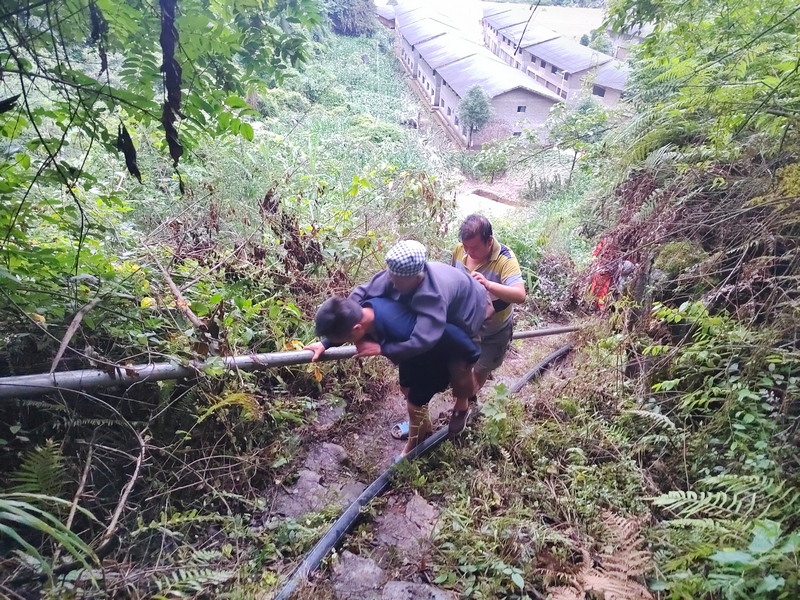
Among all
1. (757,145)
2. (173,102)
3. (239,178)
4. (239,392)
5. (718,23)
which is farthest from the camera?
(239,178)

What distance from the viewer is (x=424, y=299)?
288 centimetres

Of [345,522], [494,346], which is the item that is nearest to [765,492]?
[494,346]

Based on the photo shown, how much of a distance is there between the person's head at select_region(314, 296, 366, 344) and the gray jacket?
275mm

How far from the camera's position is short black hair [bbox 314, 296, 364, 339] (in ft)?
8.81

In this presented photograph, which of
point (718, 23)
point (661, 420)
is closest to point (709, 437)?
point (661, 420)

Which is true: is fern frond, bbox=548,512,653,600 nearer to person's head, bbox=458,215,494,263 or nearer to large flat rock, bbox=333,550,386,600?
large flat rock, bbox=333,550,386,600

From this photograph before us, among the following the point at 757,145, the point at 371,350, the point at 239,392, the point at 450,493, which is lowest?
the point at 450,493

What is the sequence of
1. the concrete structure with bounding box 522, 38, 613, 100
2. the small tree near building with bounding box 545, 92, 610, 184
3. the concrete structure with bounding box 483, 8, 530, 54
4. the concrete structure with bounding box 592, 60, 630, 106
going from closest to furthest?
the small tree near building with bounding box 545, 92, 610, 184 < the concrete structure with bounding box 592, 60, 630, 106 < the concrete structure with bounding box 522, 38, 613, 100 < the concrete structure with bounding box 483, 8, 530, 54

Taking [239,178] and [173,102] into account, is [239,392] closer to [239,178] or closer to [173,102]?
[173,102]

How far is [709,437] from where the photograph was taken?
3.14 meters

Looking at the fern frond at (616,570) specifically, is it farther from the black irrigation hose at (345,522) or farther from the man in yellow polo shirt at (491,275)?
the man in yellow polo shirt at (491,275)

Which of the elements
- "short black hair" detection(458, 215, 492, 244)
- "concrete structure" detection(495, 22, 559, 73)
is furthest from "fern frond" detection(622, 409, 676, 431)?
"concrete structure" detection(495, 22, 559, 73)

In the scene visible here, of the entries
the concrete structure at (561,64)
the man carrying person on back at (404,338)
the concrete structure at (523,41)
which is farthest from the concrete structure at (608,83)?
the man carrying person on back at (404,338)

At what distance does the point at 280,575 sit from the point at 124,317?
2.02 metres
